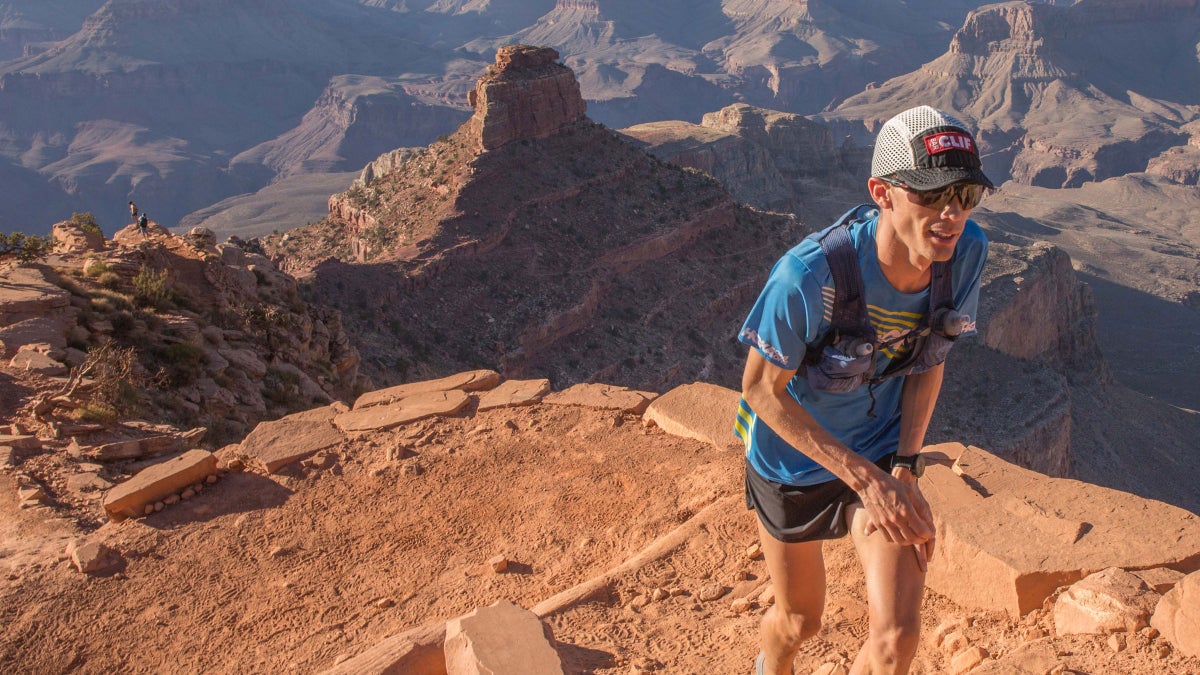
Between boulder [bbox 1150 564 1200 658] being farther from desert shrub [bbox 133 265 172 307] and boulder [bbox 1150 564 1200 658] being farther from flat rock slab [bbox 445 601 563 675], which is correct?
desert shrub [bbox 133 265 172 307]

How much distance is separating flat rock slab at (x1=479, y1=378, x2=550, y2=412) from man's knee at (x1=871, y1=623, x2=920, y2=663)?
19.5ft

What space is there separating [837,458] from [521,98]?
3108cm

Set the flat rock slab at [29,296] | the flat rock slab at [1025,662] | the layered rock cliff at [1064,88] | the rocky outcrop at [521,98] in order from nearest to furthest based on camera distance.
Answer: the flat rock slab at [1025,662]
the flat rock slab at [29,296]
the rocky outcrop at [521,98]
the layered rock cliff at [1064,88]

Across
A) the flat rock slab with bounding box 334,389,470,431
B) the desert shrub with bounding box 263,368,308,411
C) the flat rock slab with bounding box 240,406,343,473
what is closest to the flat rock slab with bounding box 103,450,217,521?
the flat rock slab with bounding box 240,406,343,473

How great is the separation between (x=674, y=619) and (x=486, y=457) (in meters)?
3.03

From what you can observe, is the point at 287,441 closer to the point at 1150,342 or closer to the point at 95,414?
the point at 95,414

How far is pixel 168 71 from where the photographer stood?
13525 centimetres

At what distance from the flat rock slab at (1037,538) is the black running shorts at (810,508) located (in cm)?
186

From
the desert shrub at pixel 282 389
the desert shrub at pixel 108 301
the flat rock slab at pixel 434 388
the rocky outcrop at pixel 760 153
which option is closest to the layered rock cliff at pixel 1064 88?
the rocky outcrop at pixel 760 153

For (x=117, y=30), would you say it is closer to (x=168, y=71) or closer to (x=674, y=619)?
(x=168, y=71)

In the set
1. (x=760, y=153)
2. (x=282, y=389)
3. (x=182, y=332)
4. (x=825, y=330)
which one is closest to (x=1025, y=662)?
(x=825, y=330)

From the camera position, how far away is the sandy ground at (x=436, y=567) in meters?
5.42

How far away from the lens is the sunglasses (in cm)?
342

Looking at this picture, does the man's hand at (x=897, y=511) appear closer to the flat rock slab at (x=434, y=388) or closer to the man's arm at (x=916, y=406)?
the man's arm at (x=916, y=406)
